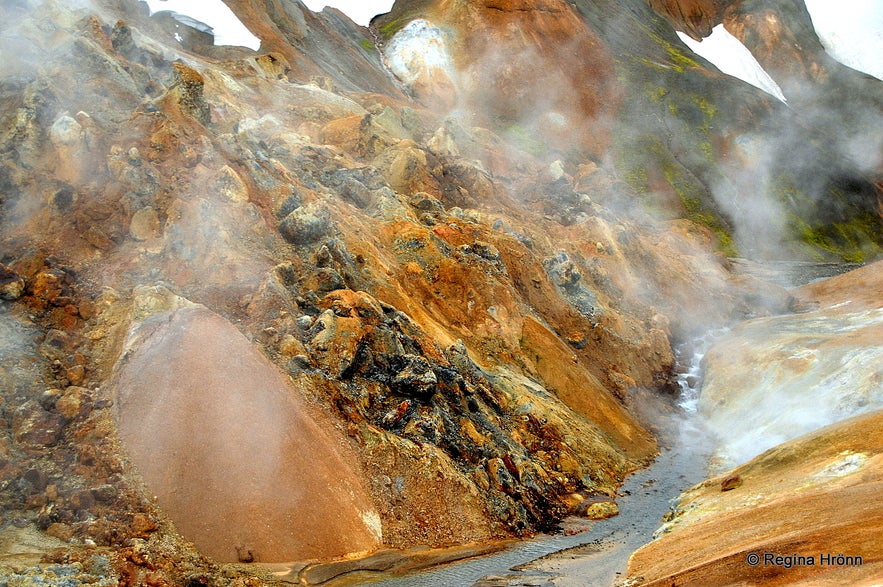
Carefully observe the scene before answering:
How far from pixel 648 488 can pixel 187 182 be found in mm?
27321

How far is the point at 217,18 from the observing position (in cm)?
8119

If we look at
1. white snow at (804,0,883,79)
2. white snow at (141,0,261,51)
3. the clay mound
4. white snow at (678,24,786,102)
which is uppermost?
white snow at (804,0,883,79)

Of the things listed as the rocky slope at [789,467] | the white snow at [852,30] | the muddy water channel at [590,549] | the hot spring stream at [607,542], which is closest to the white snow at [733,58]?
the white snow at [852,30]

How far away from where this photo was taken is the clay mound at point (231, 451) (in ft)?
69.2

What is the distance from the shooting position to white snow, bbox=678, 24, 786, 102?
474 feet

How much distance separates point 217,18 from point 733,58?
115831mm

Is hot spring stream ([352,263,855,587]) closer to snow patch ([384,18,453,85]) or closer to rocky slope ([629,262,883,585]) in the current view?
rocky slope ([629,262,883,585])

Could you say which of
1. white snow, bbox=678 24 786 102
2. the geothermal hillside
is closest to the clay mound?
the geothermal hillside

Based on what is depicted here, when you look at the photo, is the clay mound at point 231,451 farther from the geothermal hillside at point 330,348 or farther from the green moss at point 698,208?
the green moss at point 698,208

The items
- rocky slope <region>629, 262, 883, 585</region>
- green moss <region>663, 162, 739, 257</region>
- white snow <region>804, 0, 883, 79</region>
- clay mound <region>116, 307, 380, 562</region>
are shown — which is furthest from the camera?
white snow <region>804, 0, 883, 79</region>

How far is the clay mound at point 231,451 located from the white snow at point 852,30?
180 m

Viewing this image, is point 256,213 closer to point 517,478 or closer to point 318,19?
point 517,478

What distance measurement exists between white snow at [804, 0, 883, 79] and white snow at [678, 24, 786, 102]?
28.3m

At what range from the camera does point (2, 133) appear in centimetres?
3108
